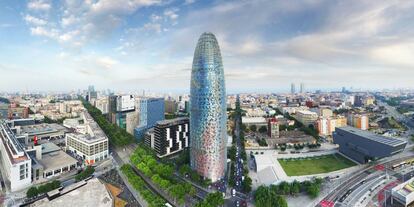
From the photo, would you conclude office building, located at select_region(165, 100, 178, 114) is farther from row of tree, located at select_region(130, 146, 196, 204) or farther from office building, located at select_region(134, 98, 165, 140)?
row of tree, located at select_region(130, 146, 196, 204)

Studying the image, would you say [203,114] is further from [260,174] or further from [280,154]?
[280,154]

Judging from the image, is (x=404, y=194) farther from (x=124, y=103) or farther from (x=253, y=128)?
(x=124, y=103)

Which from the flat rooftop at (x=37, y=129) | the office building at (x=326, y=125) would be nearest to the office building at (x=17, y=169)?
the flat rooftop at (x=37, y=129)

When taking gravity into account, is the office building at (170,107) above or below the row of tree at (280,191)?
above

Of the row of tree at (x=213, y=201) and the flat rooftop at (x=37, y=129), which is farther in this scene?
the flat rooftop at (x=37, y=129)

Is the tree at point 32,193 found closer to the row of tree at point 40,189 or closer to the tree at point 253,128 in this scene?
the row of tree at point 40,189

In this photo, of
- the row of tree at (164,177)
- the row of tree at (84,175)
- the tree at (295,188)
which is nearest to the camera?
the row of tree at (164,177)

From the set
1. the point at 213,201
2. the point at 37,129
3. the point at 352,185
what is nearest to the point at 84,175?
the point at 213,201
